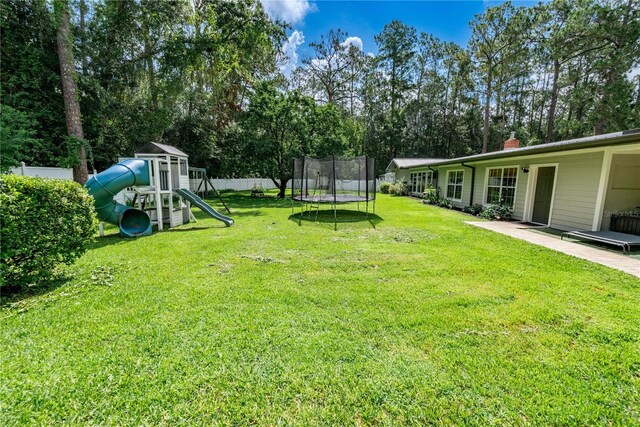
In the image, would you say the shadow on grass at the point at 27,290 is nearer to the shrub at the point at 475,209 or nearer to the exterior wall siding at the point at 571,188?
the exterior wall siding at the point at 571,188

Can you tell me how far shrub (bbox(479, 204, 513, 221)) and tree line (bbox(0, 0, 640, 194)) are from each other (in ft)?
30.4

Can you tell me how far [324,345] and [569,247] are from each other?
6.06 m

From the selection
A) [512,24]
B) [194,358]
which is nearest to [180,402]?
[194,358]

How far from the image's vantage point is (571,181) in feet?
23.0

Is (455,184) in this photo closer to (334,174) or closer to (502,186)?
(502,186)

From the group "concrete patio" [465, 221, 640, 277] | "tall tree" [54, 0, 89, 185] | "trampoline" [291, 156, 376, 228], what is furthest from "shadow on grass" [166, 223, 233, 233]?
"concrete patio" [465, 221, 640, 277]

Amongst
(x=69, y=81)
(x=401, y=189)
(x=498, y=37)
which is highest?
(x=498, y=37)

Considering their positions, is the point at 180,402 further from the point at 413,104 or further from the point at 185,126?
the point at 413,104

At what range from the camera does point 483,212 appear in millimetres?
9688

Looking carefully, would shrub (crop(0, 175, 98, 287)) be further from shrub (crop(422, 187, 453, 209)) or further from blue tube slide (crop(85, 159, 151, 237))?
shrub (crop(422, 187, 453, 209))

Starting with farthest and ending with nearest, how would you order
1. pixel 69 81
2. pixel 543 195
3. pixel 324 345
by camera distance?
pixel 69 81 → pixel 543 195 → pixel 324 345

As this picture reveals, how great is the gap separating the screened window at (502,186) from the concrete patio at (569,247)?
1784mm

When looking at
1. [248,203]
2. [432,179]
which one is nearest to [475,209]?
[432,179]

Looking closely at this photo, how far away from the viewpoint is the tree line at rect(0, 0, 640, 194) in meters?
9.18
